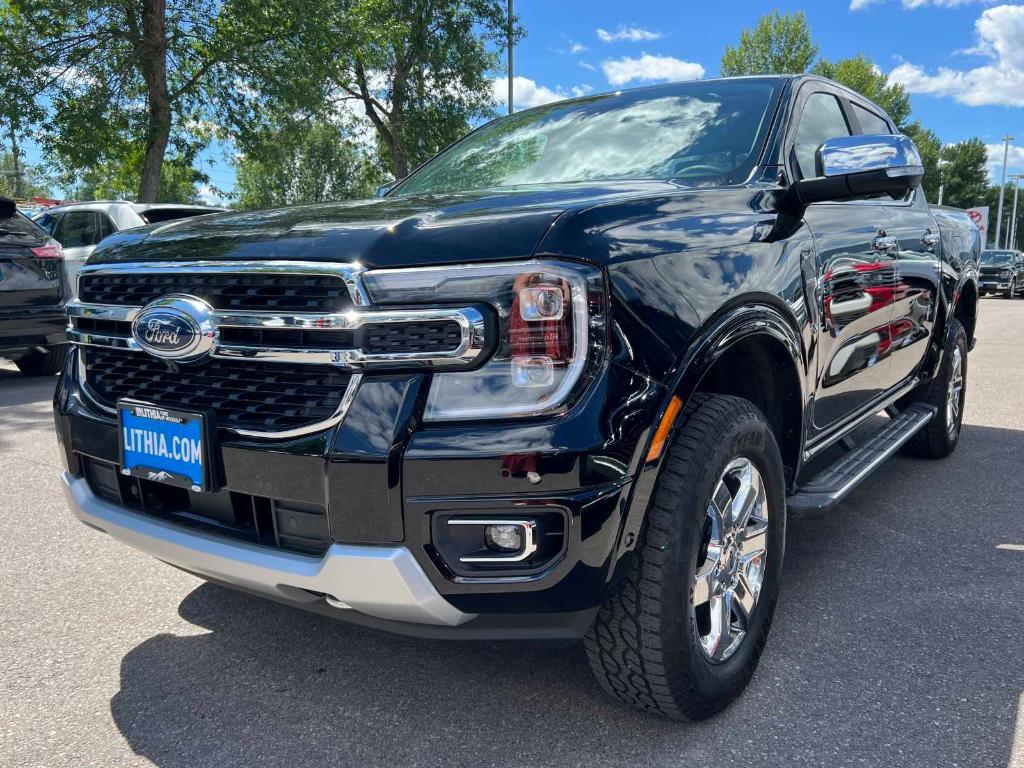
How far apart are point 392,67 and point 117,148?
9.46 meters

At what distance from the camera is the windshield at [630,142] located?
2.76 meters

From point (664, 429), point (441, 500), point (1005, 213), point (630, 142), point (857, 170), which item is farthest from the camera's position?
point (1005, 213)

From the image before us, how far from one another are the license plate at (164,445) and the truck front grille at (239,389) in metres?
0.04

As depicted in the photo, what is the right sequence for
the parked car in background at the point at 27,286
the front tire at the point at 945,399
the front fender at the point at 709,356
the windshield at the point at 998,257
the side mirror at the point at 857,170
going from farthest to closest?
the windshield at the point at 998,257 < the parked car in background at the point at 27,286 < the front tire at the point at 945,399 < the side mirror at the point at 857,170 < the front fender at the point at 709,356

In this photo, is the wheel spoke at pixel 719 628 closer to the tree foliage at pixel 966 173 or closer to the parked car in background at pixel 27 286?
the parked car in background at pixel 27 286

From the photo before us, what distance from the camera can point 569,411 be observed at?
172 centimetres

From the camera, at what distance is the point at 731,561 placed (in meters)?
2.27

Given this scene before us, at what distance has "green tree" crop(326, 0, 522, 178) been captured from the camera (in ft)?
75.4

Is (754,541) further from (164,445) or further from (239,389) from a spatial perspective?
(164,445)

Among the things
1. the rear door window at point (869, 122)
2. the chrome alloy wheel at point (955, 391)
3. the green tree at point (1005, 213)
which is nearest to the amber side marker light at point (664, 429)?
the rear door window at point (869, 122)

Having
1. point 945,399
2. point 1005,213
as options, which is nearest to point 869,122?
point 945,399

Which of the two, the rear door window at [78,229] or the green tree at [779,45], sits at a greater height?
the green tree at [779,45]

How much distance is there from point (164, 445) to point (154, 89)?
1555cm

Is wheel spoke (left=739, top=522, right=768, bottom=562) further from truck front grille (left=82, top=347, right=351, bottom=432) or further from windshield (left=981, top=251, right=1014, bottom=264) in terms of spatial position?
windshield (left=981, top=251, right=1014, bottom=264)
